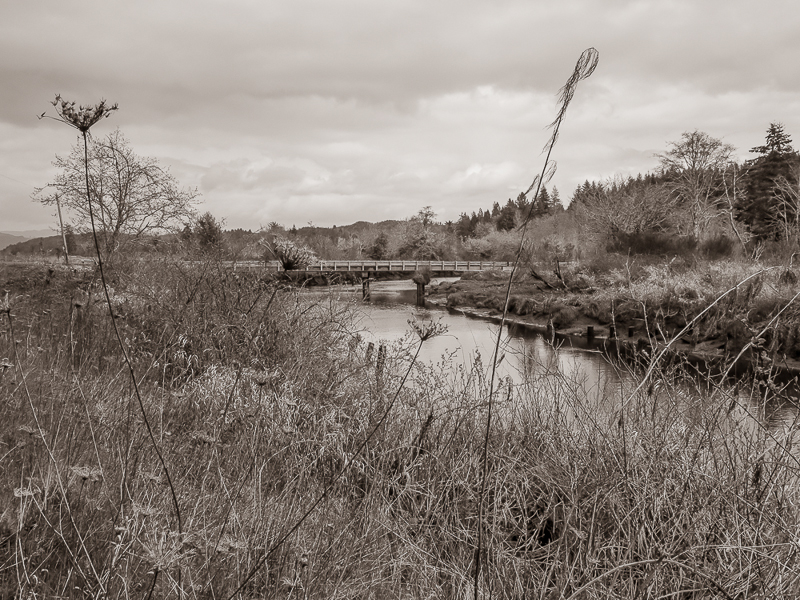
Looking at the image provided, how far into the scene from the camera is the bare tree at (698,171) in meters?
35.8

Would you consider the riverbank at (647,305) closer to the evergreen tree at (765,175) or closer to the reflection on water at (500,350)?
the reflection on water at (500,350)

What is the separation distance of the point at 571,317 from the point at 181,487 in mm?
22327

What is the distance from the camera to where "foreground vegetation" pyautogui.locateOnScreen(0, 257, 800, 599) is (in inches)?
77.8

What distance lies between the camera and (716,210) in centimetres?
3881

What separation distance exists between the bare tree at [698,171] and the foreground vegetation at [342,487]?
35123 millimetres

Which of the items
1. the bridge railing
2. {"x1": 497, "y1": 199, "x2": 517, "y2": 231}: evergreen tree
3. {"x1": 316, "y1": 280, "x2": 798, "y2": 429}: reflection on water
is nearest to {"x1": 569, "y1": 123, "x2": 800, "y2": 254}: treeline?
the bridge railing

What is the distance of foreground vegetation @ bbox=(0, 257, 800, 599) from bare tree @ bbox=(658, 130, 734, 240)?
115 feet

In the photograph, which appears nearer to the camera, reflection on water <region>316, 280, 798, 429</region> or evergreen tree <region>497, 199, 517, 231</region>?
reflection on water <region>316, 280, 798, 429</region>

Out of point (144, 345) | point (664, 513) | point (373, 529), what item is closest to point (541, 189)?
point (373, 529)

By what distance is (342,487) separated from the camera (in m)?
3.91

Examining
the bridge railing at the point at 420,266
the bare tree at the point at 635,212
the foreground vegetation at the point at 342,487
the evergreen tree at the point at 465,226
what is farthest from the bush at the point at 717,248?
the evergreen tree at the point at 465,226

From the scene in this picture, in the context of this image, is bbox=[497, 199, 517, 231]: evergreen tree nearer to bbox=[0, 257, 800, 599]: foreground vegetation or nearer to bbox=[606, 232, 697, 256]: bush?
bbox=[606, 232, 697, 256]: bush

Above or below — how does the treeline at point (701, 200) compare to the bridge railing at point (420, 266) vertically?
above

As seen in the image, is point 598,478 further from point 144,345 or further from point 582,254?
point 582,254
